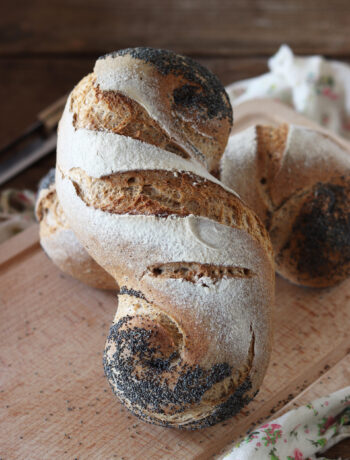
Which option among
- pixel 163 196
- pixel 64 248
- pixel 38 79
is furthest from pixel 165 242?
pixel 38 79

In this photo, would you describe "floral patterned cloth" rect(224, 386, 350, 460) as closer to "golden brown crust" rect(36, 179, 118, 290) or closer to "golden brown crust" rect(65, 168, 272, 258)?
"golden brown crust" rect(65, 168, 272, 258)

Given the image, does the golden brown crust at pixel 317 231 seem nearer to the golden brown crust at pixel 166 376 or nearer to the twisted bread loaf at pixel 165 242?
the twisted bread loaf at pixel 165 242

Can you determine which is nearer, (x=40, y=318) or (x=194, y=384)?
(x=194, y=384)

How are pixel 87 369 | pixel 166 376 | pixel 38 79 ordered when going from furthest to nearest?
pixel 38 79 < pixel 87 369 < pixel 166 376

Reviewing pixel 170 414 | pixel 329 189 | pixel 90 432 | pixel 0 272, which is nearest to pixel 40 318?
pixel 0 272

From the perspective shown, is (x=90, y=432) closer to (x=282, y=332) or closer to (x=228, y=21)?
(x=282, y=332)

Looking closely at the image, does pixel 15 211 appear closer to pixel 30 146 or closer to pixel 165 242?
pixel 30 146

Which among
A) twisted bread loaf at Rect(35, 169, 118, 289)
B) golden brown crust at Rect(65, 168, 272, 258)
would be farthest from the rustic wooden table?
golden brown crust at Rect(65, 168, 272, 258)
